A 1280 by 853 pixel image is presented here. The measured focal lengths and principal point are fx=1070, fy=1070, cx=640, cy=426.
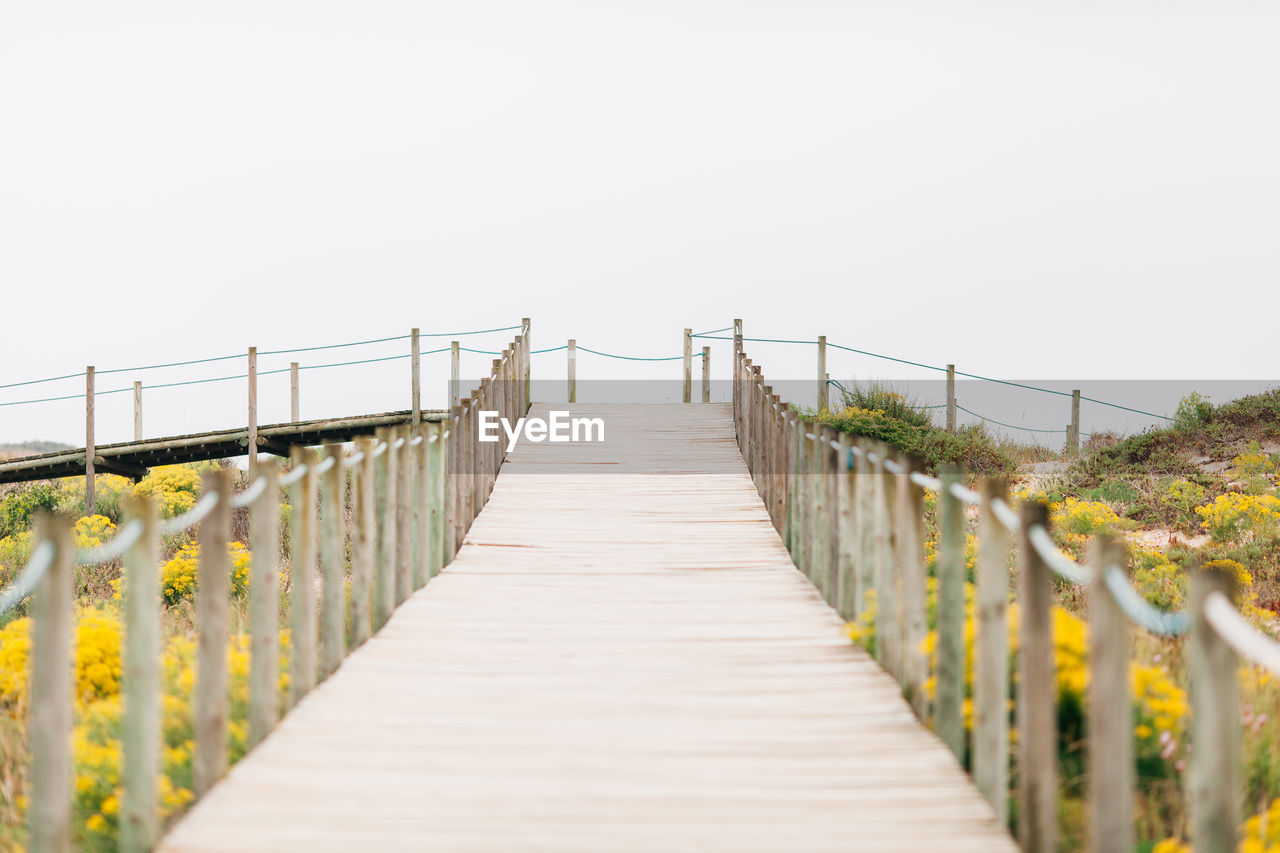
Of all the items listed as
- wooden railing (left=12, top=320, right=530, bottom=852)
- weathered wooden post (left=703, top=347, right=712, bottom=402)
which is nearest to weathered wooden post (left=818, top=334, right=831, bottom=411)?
weathered wooden post (left=703, top=347, right=712, bottom=402)

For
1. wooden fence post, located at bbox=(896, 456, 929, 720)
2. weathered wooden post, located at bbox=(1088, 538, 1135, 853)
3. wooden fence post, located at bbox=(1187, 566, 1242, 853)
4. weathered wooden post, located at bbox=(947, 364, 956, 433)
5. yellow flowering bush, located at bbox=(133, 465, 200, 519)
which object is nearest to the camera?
wooden fence post, located at bbox=(1187, 566, 1242, 853)

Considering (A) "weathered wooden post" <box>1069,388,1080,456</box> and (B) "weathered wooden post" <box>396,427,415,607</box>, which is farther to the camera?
(A) "weathered wooden post" <box>1069,388,1080,456</box>

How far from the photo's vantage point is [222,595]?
405 centimetres

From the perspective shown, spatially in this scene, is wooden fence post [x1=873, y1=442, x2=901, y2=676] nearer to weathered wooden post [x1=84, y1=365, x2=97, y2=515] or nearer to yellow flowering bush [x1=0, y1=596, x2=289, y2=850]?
yellow flowering bush [x1=0, y1=596, x2=289, y2=850]

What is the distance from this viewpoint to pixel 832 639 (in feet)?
19.6

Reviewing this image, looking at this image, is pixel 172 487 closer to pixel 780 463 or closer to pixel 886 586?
pixel 780 463

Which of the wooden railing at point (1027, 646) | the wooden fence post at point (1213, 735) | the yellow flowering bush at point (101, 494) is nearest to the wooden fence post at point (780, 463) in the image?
the wooden railing at point (1027, 646)

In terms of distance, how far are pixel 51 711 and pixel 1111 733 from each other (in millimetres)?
2945

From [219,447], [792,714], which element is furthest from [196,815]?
[219,447]

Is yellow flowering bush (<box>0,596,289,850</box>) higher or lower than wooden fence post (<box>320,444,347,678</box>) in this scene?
lower

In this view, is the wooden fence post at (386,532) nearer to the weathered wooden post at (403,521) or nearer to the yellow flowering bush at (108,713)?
the weathered wooden post at (403,521)

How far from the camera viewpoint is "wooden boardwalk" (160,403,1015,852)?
3.52 m

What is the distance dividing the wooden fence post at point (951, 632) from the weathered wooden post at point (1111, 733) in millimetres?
1167

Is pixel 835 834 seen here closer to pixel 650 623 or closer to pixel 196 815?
pixel 196 815
